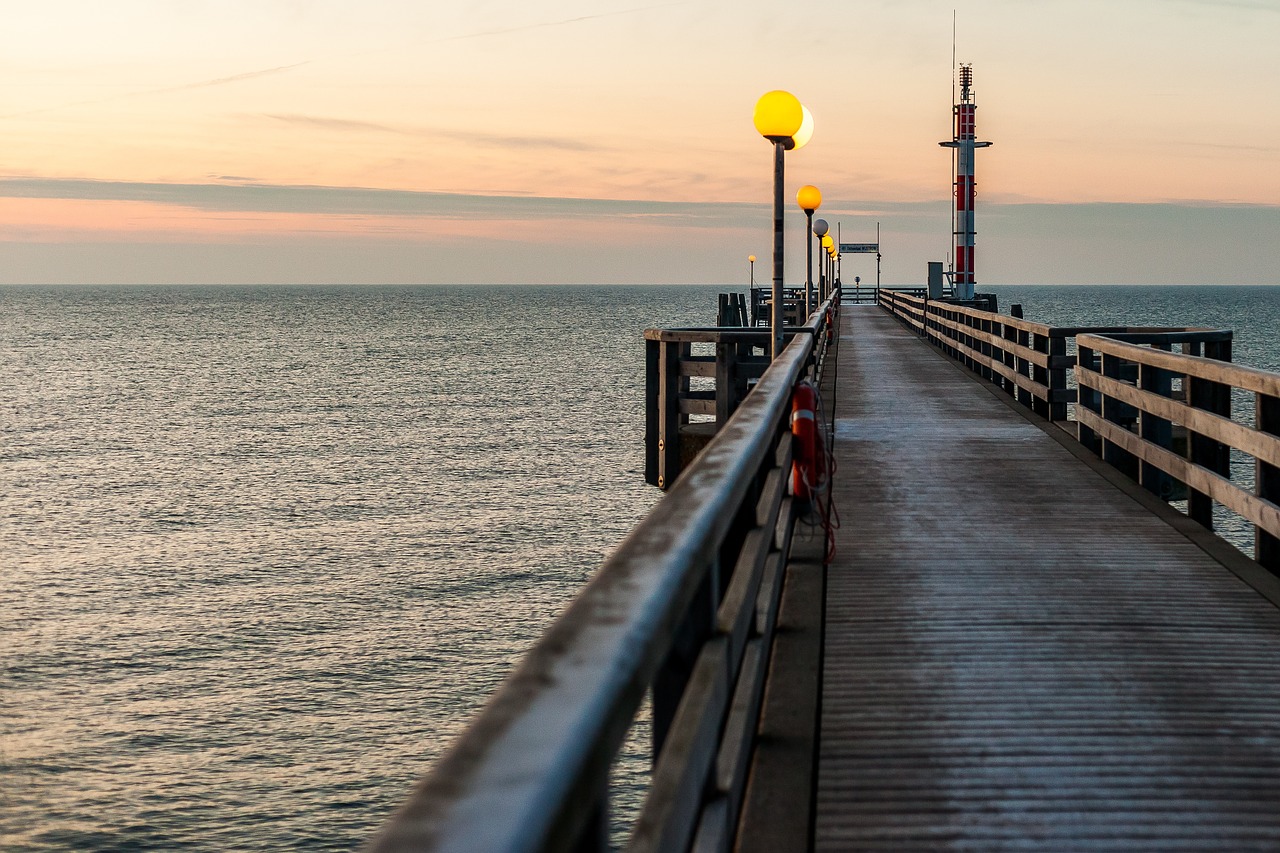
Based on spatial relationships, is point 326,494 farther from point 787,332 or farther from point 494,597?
point 787,332

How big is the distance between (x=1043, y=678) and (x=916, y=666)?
0.47 m

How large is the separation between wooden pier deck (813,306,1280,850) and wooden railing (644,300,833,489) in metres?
4.20

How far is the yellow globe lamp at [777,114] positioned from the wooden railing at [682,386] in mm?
2458

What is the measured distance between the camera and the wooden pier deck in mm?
3588

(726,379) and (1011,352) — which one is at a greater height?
(1011,352)

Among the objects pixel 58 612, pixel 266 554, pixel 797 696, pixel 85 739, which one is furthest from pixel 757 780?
pixel 266 554

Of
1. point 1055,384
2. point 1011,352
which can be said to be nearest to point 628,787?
point 1011,352

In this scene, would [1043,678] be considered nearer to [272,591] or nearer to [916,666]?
[916,666]

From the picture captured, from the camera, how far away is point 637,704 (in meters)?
1.69

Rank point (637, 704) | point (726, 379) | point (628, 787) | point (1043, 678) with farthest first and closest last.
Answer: point (628, 787) → point (726, 379) → point (1043, 678) → point (637, 704)

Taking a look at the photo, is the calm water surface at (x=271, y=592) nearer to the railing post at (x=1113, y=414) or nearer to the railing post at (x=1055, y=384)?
the railing post at (x=1055, y=384)

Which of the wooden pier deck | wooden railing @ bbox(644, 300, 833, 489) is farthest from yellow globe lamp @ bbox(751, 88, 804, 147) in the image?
the wooden pier deck

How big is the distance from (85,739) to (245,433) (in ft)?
120

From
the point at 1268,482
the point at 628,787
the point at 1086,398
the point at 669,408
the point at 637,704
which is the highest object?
the point at 637,704
